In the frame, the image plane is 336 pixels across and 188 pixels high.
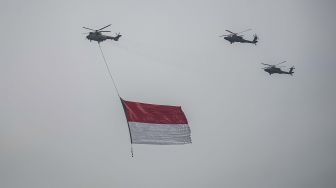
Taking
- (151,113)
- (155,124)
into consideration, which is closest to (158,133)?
(155,124)

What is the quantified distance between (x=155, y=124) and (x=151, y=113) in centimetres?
80

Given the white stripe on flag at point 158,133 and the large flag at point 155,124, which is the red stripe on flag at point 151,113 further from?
the white stripe on flag at point 158,133

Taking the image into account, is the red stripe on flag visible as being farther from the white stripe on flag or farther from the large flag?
the white stripe on flag

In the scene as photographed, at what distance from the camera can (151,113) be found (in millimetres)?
26938

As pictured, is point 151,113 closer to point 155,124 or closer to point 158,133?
point 155,124

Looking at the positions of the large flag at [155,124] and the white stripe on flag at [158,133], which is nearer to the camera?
the white stripe on flag at [158,133]

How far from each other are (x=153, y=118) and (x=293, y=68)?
27.7 meters

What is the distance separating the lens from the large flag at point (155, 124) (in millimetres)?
26016

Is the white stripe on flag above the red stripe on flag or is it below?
below

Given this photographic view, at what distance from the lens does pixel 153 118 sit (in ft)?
88.5

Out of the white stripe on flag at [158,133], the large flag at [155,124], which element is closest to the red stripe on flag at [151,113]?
the large flag at [155,124]

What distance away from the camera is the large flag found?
85.4 feet

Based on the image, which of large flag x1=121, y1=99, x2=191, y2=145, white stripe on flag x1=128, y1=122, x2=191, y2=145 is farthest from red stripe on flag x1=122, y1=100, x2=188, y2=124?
white stripe on flag x1=128, y1=122, x2=191, y2=145

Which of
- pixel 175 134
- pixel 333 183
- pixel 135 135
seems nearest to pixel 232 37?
pixel 175 134
